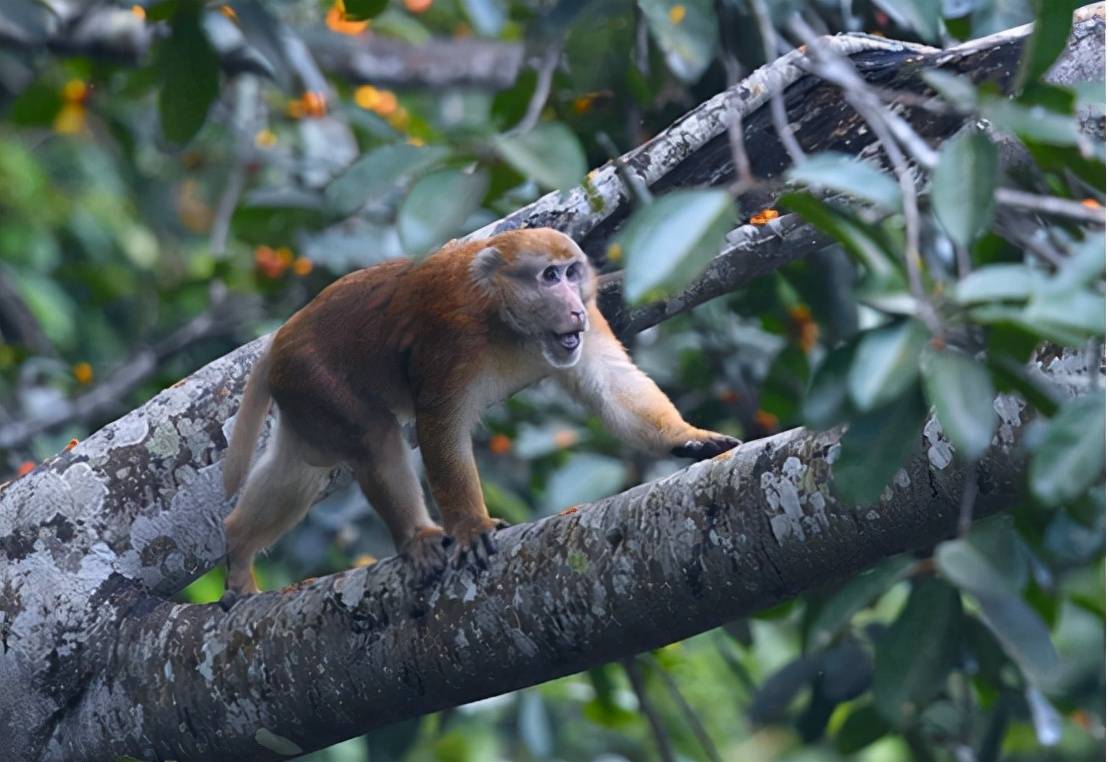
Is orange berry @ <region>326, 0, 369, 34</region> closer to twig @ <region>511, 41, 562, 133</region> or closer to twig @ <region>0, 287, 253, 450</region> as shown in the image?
twig @ <region>0, 287, 253, 450</region>

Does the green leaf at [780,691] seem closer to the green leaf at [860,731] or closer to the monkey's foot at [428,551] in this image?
the green leaf at [860,731]

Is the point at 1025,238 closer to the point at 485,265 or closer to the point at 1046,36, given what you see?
the point at 1046,36

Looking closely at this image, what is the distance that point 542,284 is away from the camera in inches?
154

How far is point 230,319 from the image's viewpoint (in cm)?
557

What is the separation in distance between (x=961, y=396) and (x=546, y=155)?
2.31 feet

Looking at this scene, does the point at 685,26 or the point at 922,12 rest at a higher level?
the point at 685,26

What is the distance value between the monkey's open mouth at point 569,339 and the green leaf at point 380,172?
Result: 5.95 ft

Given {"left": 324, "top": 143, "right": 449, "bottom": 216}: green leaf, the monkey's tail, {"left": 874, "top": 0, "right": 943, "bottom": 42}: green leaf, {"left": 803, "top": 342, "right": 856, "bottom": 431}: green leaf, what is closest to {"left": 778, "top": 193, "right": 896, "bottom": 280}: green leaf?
{"left": 803, "top": 342, "right": 856, "bottom": 431}: green leaf

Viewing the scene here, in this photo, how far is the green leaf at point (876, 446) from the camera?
1849 mm

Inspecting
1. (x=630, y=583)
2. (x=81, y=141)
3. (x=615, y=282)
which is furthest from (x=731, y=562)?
(x=81, y=141)

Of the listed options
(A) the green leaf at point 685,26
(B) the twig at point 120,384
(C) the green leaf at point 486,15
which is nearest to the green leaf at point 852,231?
(A) the green leaf at point 685,26

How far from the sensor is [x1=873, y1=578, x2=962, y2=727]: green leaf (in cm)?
193

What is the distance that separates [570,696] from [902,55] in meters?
3.57

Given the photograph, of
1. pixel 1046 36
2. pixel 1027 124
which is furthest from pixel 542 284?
pixel 1027 124
